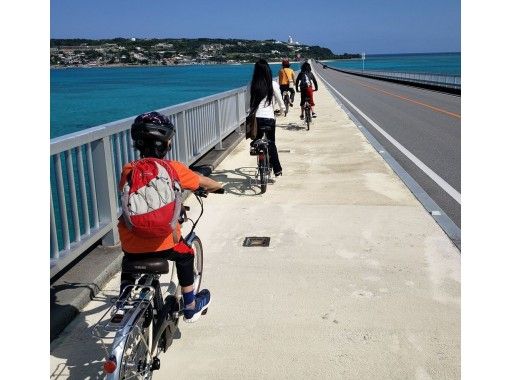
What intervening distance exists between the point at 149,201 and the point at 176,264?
0.63 metres

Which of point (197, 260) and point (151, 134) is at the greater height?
point (151, 134)

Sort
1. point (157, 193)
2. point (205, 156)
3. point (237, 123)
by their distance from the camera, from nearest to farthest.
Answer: point (157, 193) → point (205, 156) → point (237, 123)

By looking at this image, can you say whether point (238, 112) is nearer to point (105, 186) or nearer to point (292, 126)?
point (292, 126)

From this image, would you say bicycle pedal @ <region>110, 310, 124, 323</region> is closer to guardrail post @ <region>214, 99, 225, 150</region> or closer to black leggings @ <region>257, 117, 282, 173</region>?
black leggings @ <region>257, 117, 282, 173</region>

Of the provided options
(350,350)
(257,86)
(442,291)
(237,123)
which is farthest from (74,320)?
(237,123)

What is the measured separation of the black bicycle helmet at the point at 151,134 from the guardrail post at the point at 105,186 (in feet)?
7.31

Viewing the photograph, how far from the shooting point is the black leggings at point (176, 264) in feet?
10.5

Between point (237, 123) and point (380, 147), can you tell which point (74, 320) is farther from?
point (237, 123)

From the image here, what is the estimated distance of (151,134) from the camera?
127 inches

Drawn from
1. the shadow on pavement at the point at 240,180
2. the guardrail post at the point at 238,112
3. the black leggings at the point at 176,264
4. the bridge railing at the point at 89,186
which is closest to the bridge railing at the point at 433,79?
the guardrail post at the point at 238,112

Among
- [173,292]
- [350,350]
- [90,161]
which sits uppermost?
[90,161]

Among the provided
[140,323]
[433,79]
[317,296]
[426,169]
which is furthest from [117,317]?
[433,79]
